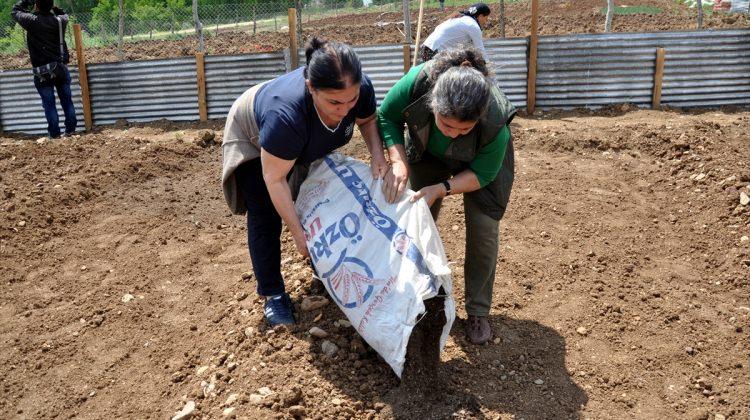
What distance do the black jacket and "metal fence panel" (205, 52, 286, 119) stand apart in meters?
1.69

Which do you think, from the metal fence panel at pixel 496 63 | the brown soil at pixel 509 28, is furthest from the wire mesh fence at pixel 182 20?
the metal fence panel at pixel 496 63

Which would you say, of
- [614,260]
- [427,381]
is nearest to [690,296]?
[614,260]

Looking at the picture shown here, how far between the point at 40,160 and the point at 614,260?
5.25 metres

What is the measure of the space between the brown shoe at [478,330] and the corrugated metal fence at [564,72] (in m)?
5.24

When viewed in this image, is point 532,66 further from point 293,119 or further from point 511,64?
point 293,119

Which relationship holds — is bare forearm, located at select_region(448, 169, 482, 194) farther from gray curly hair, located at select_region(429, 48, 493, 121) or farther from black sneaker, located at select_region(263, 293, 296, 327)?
black sneaker, located at select_region(263, 293, 296, 327)

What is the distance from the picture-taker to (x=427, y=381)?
2.48 m

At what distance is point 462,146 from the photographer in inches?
99.1

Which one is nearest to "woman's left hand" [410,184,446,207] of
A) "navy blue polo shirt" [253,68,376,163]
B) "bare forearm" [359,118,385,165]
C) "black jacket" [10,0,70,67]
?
"bare forearm" [359,118,385,165]

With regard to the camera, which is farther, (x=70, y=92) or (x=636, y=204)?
(x=70, y=92)

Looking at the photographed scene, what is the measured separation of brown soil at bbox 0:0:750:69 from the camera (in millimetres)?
13750

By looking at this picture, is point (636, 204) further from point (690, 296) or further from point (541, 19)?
point (541, 19)

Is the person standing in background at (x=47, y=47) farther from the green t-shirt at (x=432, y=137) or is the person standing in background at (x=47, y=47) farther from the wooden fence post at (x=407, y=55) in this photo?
the green t-shirt at (x=432, y=137)

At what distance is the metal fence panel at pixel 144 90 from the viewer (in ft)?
26.8
